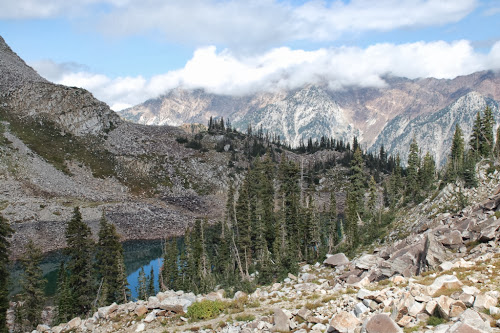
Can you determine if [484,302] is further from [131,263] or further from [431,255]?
[131,263]

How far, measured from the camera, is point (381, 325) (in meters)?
12.8

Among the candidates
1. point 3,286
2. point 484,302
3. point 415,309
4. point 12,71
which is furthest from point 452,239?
point 12,71

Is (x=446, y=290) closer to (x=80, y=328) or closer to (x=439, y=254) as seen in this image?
(x=439, y=254)

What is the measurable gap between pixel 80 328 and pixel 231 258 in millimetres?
37779

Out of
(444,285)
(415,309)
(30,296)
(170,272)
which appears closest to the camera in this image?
(415,309)

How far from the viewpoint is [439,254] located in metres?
24.6

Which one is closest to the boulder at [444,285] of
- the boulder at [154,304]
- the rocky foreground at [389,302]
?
the rocky foreground at [389,302]

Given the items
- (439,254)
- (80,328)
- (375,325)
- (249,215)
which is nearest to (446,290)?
(375,325)

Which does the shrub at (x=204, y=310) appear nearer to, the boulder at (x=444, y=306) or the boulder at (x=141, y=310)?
the boulder at (x=141, y=310)

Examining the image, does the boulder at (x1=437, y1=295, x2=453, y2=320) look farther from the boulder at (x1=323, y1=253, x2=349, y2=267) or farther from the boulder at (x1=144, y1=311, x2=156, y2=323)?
the boulder at (x1=323, y1=253, x2=349, y2=267)

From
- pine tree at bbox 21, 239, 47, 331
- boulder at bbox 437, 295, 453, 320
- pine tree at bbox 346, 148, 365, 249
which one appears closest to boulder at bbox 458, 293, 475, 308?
boulder at bbox 437, 295, 453, 320

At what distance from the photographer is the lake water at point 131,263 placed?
224ft

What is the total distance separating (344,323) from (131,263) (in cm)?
8171

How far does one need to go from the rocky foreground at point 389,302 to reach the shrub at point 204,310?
0.23 m
